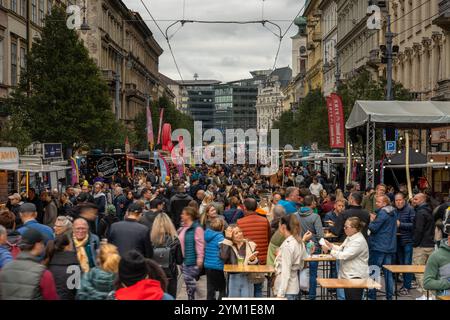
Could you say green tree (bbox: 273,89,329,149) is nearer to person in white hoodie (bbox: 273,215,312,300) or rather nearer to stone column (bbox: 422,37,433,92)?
stone column (bbox: 422,37,433,92)

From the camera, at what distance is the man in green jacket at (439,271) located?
806 centimetres

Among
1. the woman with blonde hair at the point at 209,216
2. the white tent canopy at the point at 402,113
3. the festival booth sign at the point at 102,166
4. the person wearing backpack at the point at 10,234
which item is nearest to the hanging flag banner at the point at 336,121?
the white tent canopy at the point at 402,113

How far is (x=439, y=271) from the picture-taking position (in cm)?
814

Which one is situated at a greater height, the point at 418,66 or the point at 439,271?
the point at 418,66

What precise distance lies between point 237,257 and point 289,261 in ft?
4.39

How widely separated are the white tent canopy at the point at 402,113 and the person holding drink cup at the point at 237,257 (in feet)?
34.1

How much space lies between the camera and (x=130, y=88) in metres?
84.2

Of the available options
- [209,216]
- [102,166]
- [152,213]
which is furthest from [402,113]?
[102,166]

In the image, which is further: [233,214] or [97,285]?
[233,214]

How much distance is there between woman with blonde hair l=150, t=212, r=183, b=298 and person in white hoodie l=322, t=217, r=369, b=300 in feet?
6.54

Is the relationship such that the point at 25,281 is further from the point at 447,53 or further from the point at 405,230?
the point at 447,53

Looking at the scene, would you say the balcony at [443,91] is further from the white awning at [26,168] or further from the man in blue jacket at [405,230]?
the man in blue jacket at [405,230]

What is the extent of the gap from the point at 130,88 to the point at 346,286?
76.0 meters
